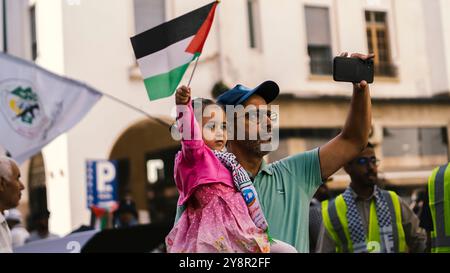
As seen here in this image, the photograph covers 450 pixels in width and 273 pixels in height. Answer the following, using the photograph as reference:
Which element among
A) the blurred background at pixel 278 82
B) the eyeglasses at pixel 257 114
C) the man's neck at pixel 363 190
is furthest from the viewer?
the blurred background at pixel 278 82

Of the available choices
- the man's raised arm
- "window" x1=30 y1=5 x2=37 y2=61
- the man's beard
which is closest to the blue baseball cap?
the man's beard

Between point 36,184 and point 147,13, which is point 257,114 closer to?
point 147,13

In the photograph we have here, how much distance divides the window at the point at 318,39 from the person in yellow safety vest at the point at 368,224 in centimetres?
819

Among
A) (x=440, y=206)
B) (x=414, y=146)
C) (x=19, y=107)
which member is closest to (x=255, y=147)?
(x=440, y=206)

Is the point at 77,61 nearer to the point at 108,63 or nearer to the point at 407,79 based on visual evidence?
the point at 108,63

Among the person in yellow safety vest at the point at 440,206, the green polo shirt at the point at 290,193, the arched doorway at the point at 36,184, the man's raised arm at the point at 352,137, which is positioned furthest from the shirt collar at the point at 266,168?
the arched doorway at the point at 36,184

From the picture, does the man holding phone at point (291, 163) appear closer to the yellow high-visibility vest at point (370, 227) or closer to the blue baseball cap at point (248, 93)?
the blue baseball cap at point (248, 93)

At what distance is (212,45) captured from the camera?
40.3 feet

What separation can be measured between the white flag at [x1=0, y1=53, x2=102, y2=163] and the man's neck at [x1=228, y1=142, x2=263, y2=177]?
355 centimetres

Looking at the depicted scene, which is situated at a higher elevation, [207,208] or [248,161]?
[248,161]

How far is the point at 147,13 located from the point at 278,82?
298 cm

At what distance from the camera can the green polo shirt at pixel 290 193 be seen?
2.58m

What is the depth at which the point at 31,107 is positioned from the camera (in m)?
6.21
